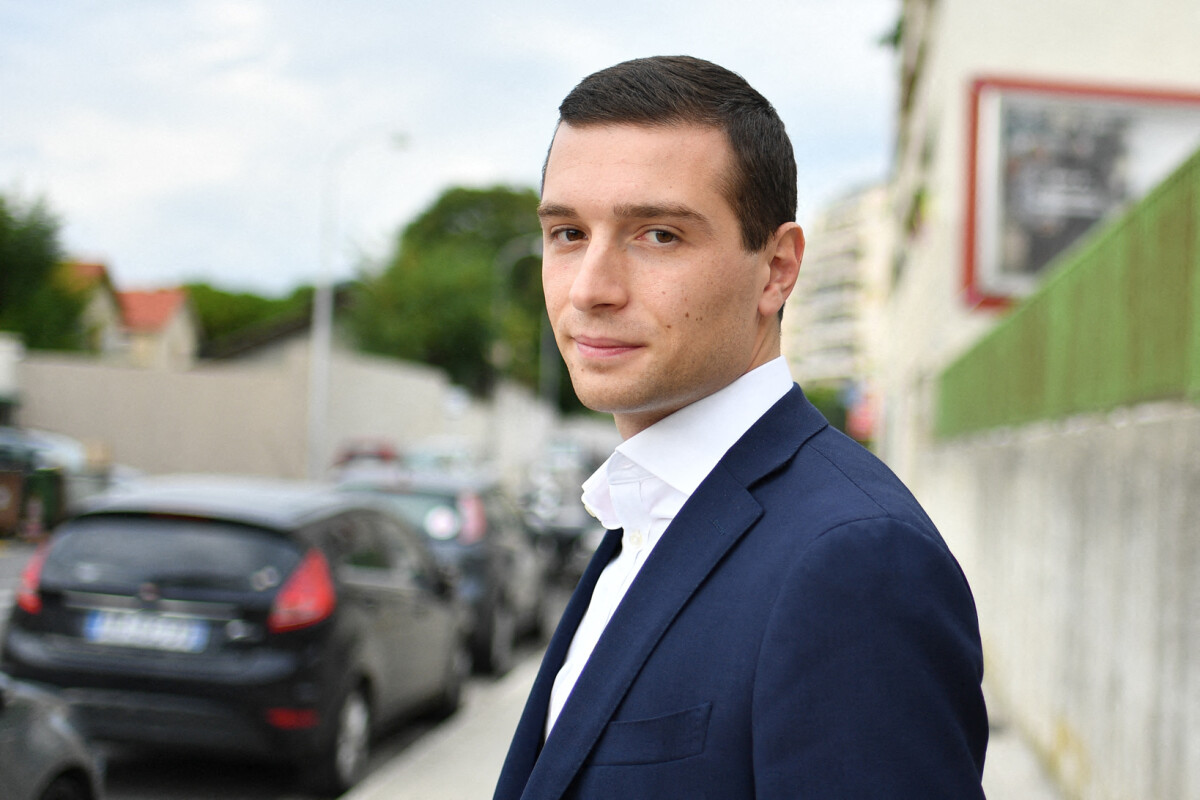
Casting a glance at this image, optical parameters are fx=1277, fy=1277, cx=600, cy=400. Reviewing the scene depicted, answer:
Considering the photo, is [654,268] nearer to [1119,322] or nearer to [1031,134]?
[1119,322]

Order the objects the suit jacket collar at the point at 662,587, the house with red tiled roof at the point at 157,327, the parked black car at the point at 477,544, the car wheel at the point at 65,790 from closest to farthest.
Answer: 1. the suit jacket collar at the point at 662,587
2. the car wheel at the point at 65,790
3. the parked black car at the point at 477,544
4. the house with red tiled roof at the point at 157,327

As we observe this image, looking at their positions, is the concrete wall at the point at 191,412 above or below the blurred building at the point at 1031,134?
below

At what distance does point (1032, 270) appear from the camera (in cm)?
1634

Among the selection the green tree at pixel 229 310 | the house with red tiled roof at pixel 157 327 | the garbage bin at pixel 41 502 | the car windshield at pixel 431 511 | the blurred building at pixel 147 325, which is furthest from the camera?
the green tree at pixel 229 310

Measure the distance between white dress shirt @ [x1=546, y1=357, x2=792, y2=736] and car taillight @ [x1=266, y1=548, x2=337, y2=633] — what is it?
487cm

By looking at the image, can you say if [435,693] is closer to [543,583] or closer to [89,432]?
[543,583]

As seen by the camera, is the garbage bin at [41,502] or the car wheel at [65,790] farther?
the garbage bin at [41,502]

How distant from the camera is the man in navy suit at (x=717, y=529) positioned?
48.6 inches

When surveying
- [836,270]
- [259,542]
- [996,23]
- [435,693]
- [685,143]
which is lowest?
[435,693]

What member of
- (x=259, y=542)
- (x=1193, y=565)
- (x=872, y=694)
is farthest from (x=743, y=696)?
(x=259, y=542)

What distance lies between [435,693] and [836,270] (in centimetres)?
14552

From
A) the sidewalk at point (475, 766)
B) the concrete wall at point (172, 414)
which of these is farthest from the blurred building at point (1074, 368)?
the concrete wall at point (172, 414)

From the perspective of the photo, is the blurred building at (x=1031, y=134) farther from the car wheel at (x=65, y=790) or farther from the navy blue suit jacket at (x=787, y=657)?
the navy blue suit jacket at (x=787, y=657)

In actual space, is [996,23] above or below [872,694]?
above
